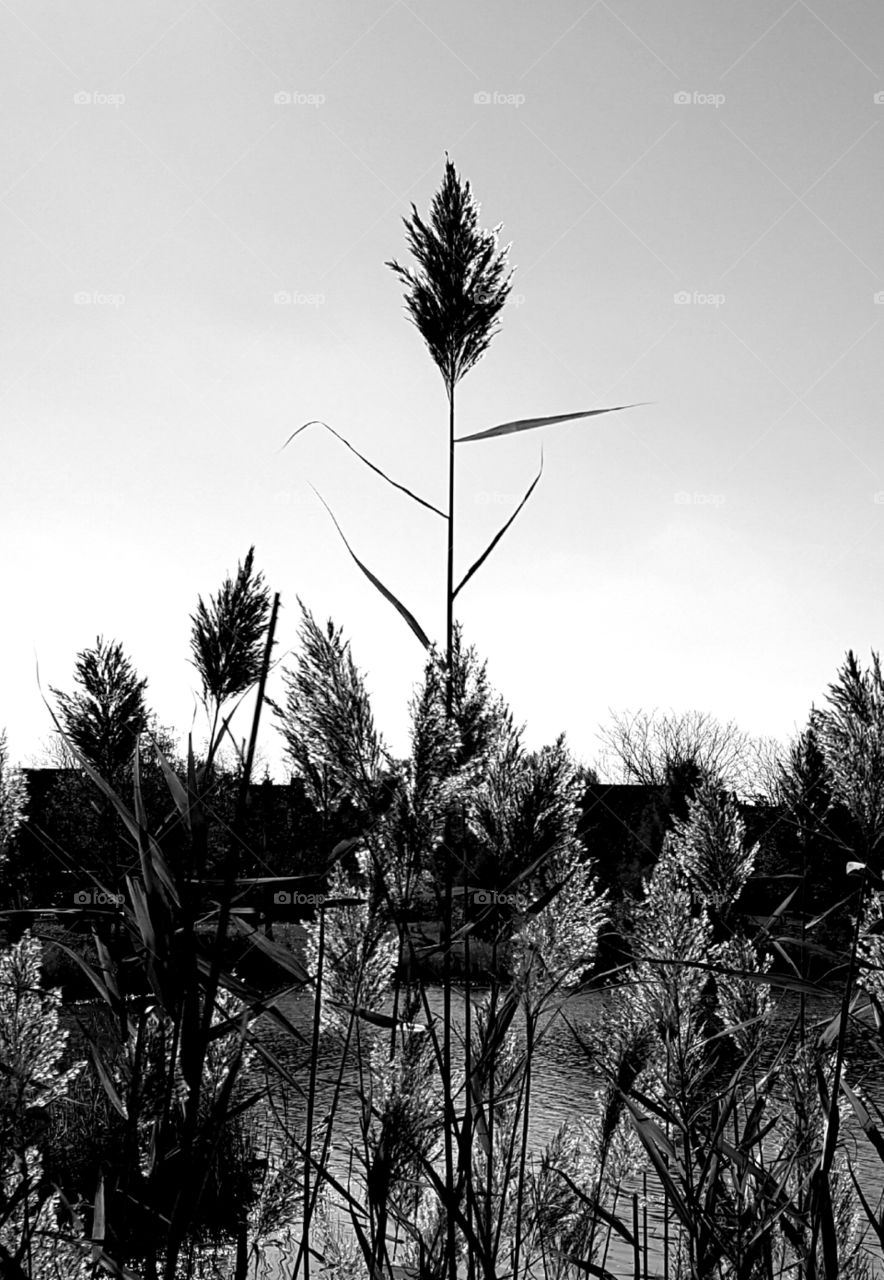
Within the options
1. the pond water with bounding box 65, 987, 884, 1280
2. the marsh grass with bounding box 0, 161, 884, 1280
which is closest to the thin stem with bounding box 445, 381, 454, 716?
the marsh grass with bounding box 0, 161, 884, 1280

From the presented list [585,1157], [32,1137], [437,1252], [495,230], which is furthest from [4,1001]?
[585,1157]

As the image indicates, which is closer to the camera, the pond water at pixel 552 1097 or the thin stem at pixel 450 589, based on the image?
the thin stem at pixel 450 589

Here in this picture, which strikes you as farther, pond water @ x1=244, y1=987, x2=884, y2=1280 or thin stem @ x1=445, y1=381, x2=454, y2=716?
pond water @ x1=244, y1=987, x2=884, y2=1280

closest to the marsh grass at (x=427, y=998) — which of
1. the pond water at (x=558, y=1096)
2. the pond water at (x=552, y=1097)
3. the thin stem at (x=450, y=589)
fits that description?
the thin stem at (x=450, y=589)

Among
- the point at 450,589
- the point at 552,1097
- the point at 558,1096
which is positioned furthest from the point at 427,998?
the point at 558,1096

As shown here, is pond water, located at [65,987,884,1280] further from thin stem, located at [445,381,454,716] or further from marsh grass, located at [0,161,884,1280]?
thin stem, located at [445,381,454,716]

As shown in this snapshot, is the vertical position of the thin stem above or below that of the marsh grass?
above

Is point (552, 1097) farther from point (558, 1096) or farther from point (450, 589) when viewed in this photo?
point (450, 589)

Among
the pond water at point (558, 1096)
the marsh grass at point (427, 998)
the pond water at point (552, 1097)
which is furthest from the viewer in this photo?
the pond water at point (558, 1096)

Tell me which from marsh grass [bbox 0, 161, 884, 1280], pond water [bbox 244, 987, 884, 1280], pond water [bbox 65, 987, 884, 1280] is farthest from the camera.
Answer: pond water [bbox 244, 987, 884, 1280]

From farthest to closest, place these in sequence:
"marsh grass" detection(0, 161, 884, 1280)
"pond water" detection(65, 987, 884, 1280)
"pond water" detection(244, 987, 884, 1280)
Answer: "pond water" detection(244, 987, 884, 1280) < "pond water" detection(65, 987, 884, 1280) < "marsh grass" detection(0, 161, 884, 1280)

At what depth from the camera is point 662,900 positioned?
2707 millimetres

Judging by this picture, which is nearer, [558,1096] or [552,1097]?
[552,1097]

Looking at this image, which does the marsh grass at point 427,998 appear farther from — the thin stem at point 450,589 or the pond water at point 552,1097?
the pond water at point 552,1097
